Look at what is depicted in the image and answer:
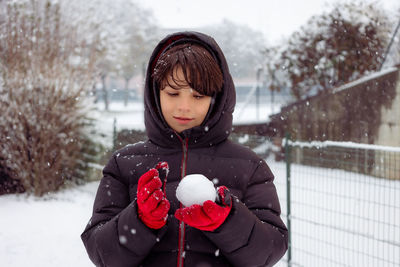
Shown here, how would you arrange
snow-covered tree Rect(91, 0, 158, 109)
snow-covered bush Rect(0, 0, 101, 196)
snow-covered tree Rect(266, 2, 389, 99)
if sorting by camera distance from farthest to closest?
snow-covered tree Rect(91, 0, 158, 109)
snow-covered tree Rect(266, 2, 389, 99)
snow-covered bush Rect(0, 0, 101, 196)

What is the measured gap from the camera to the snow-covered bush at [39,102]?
5.84 meters

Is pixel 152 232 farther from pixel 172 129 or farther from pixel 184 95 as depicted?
pixel 184 95

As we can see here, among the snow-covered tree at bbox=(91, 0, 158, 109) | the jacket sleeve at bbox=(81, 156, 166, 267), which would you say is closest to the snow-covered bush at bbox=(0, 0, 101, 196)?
the jacket sleeve at bbox=(81, 156, 166, 267)

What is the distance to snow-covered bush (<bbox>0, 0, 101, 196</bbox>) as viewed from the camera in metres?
5.84

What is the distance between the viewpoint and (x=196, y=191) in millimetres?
1192

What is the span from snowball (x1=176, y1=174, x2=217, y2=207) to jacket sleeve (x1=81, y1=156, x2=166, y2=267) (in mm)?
183

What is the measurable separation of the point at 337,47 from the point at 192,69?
942 centimetres

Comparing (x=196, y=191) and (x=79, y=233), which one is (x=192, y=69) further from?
(x=79, y=233)

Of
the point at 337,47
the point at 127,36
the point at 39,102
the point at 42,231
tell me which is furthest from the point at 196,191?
the point at 127,36

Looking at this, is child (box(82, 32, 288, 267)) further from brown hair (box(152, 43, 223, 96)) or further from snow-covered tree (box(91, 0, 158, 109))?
snow-covered tree (box(91, 0, 158, 109))

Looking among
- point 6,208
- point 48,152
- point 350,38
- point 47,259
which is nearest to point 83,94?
point 48,152

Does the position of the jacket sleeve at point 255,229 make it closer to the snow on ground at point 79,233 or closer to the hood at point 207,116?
the hood at point 207,116

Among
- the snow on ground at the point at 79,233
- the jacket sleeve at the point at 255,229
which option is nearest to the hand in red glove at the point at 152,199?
the jacket sleeve at the point at 255,229

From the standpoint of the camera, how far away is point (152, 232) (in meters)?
1.29
